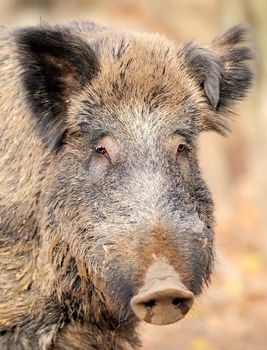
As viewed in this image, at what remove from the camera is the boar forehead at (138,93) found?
6832 mm

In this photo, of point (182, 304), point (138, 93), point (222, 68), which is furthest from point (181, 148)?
point (182, 304)

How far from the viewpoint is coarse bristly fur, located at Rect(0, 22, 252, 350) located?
668cm

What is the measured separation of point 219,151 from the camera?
760 inches

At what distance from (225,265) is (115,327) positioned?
24.1 ft

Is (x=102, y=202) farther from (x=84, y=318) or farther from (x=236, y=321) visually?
(x=236, y=321)

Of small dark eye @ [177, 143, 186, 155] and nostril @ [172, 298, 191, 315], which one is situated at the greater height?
small dark eye @ [177, 143, 186, 155]

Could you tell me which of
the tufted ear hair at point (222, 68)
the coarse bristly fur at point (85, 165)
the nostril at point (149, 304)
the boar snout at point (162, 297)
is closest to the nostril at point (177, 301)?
the boar snout at point (162, 297)

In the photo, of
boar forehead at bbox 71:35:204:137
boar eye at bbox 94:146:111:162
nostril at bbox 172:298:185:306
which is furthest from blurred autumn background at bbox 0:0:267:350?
nostril at bbox 172:298:185:306

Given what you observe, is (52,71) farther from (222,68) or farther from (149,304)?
(149,304)

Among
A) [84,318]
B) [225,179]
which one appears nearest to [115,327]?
[84,318]

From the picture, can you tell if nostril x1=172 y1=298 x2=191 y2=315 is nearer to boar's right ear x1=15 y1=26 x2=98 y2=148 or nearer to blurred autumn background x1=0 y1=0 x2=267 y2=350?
blurred autumn background x1=0 y1=0 x2=267 y2=350

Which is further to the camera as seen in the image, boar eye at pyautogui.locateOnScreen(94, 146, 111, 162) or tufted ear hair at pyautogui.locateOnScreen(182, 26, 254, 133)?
tufted ear hair at pyautogui.locateOnScreen(182, 26, 254, 133)

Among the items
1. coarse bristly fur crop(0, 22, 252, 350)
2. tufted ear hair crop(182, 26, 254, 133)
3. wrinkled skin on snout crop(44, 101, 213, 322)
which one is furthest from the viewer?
tufted ear hair crop(182, 26, 254, 133)

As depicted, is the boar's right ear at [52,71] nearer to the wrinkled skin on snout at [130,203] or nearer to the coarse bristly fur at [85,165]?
Result: the coarse bristly fur at [85,165]
